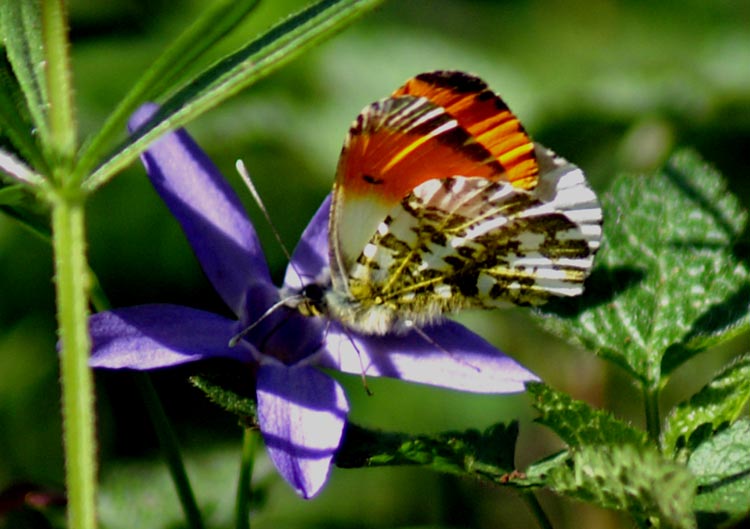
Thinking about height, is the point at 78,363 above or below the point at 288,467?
above

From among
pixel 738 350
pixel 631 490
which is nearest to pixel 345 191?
pixel 631 490

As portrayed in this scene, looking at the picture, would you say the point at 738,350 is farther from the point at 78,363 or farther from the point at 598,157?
the point at 78,363

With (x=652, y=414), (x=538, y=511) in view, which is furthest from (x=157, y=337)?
(x=652, y=414)

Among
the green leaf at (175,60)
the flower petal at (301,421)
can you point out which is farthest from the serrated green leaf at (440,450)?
the green leaf at (175,60)

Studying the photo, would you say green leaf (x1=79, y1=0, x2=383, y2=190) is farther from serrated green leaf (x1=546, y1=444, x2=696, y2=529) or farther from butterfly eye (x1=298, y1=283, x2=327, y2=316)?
butterfly eye (x1=298, y1=283, x2=327, y2=316)

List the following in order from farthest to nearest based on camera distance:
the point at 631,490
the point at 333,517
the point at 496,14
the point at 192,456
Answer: the point at 496,14
the point at 333,517
the point at 192,456
the point at 631,490

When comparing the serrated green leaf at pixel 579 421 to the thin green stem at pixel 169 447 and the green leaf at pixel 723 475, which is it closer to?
the green leaf at pixel 723 475
